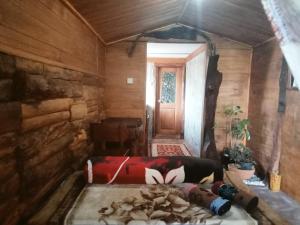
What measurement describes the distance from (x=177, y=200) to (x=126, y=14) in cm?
218

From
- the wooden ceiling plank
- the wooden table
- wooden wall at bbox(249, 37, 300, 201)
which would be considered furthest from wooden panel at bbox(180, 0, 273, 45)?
the wooden table

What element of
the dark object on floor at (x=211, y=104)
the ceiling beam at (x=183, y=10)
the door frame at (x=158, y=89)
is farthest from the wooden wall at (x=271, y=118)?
the door frame at (x=158, y=89)

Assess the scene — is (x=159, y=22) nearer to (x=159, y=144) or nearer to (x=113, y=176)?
(x=113, y=176)

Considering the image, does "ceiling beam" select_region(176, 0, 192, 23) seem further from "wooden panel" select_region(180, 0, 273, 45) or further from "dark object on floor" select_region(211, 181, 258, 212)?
"dark object on floor" select_region(211, 181, 258, 212)

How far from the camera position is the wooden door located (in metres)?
7.23

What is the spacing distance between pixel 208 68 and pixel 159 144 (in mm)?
2612

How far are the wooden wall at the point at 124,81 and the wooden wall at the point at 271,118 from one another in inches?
74.6

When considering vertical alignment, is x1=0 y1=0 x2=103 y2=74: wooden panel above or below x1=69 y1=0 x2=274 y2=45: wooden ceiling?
below

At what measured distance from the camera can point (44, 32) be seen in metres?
1.71

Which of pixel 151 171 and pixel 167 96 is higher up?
pixel 167 96

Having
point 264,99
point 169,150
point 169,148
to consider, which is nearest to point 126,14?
point 264,99

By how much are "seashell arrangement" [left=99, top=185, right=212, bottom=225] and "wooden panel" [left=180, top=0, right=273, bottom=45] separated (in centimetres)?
216

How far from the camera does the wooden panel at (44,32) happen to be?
1.29 meters

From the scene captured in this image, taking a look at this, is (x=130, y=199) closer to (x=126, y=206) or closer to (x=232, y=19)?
(x=126, y=206)
